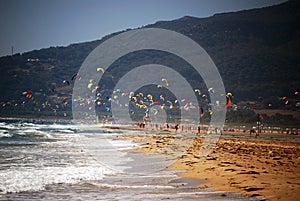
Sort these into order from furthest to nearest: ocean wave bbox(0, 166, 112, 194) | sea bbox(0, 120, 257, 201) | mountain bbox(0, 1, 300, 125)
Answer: mountain bbox(0, 1, 300, 125)
ocean wave bbox(0, 166, 112, 194)
sea bbox(0, 120, 257, 201)

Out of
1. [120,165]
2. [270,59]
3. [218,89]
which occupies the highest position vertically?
[270,59]

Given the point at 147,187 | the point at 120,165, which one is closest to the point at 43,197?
the point at 147,187

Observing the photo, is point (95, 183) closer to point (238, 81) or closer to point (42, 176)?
point (42, 176)

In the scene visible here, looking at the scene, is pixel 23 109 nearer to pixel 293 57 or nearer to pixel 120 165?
pixel 293 57

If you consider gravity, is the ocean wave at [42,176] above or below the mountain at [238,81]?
below

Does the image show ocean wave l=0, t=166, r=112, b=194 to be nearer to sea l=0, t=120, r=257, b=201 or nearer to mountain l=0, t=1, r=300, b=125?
sea l=0, t=120, r=257, b=201

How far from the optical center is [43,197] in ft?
31.2

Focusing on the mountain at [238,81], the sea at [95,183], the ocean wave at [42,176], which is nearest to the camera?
the sea at [95,183]

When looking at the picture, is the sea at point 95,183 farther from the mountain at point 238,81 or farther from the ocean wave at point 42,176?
the mountain at point 238,81

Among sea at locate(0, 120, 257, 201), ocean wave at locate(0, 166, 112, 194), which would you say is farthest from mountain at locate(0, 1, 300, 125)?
ocean wave at locate(0, 166, 112, 194)

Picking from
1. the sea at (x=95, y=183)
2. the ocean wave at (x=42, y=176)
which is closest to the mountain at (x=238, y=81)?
the sea at (x=95, y=183)

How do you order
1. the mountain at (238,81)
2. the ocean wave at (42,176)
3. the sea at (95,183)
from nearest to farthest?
the sea at (95,183) < the ocean wave at (42,176) < the mountain at (238,81)

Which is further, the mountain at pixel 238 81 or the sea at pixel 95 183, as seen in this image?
the mountain at pixel 238 81

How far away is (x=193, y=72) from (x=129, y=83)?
96.1 feet
